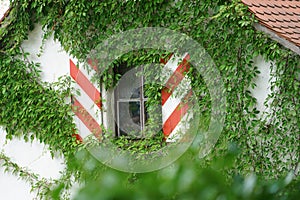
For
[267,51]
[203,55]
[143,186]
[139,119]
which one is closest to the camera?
[143,186]

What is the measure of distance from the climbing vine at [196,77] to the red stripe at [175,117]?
0.24 m

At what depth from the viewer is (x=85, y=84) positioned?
5711 mm

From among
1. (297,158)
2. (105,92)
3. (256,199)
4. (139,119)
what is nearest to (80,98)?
(105,92)

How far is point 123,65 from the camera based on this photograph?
5645 mm

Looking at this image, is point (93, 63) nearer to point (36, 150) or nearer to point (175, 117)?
point (175, 117)

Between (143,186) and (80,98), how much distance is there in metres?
4.80

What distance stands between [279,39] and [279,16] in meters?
0.42

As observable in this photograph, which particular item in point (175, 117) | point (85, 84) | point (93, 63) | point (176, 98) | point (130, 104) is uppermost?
point (93, 63)

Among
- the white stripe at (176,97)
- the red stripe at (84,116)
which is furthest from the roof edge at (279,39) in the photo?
the red stripe at (84,116)

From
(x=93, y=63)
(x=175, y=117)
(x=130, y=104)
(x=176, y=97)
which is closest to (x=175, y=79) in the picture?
(x=176, y=97)

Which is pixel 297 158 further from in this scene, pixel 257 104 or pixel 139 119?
pixel 139 119

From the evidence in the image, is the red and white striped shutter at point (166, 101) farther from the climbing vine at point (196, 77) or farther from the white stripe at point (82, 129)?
the climbing vine at point (196, 77)

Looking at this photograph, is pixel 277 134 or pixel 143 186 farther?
pixel 277 134

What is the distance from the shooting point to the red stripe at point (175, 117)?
530 centimetres
